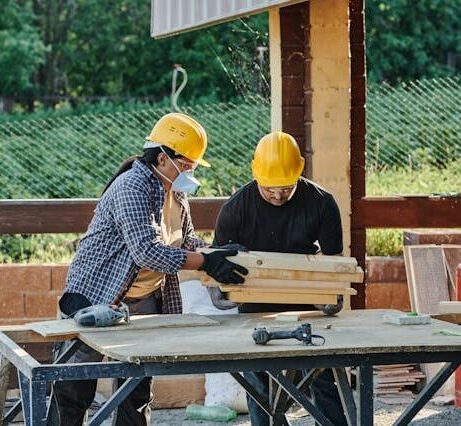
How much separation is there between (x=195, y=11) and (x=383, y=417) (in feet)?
10.5

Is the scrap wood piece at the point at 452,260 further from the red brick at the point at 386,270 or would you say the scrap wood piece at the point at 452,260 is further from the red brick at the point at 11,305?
the red brick at the point at 11,305

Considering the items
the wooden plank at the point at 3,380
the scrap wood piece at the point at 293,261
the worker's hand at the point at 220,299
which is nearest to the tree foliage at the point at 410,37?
the worker's hand at the point at 220,299

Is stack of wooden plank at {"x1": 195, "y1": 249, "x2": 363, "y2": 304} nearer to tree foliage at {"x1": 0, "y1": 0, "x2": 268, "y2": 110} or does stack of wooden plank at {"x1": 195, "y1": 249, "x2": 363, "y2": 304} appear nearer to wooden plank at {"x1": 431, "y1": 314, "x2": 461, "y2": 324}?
wooden plank at {"x1": 431, "y1": 314, "x2": 461, "y2": 324}

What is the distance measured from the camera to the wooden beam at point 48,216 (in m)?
10.0

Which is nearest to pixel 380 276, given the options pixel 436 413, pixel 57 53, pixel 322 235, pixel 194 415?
pixel 436 413

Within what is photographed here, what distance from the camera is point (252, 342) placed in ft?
20.4

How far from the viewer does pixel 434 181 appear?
508 inches

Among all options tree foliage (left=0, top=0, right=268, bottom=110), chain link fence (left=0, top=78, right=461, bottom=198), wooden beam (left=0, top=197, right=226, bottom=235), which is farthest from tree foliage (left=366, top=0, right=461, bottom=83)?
wooden beam (left=0, top=197, right=226, bottom=235)

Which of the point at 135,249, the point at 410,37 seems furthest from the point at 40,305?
the point at 410,37

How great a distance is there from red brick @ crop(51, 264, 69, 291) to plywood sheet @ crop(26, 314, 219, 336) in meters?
3.10

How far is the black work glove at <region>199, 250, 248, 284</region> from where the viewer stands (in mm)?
6820

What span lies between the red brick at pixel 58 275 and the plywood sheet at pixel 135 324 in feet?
10.2

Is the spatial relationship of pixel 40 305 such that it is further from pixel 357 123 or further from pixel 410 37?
Answer: pixel 410 37

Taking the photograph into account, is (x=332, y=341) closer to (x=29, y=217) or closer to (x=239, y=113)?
(x=29, y=217)
